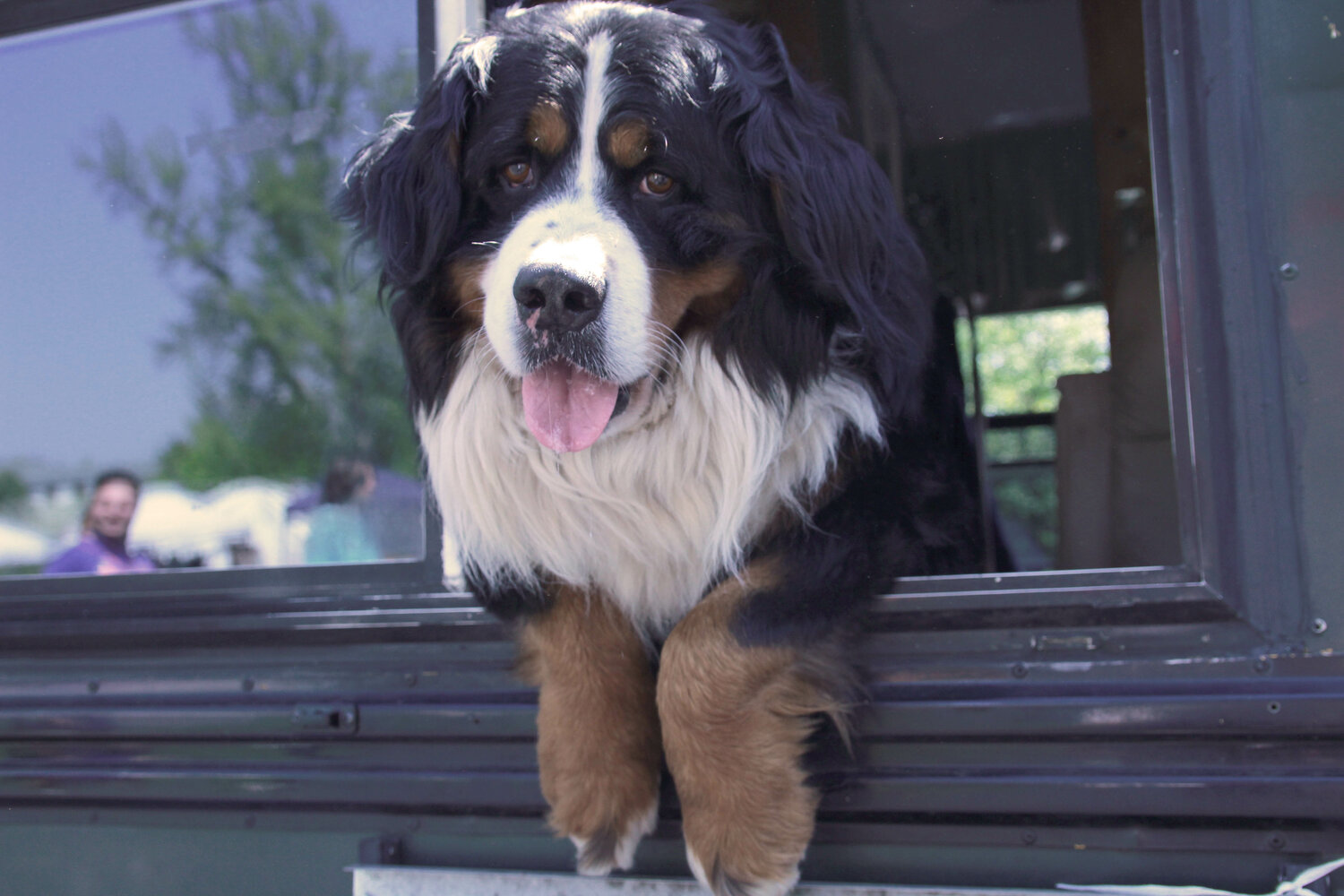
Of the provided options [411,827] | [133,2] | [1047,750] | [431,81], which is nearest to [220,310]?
[133,2]

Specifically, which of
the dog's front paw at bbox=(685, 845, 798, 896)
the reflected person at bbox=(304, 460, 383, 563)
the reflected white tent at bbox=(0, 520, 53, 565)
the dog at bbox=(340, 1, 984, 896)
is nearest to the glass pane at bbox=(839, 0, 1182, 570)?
the dog at bbox=(340, 1, 984, 896)

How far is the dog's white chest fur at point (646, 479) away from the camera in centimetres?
172

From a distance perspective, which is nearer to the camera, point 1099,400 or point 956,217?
point 1099,400

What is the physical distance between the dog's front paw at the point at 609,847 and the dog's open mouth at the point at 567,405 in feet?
1.90

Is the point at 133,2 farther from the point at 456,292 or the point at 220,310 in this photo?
the point at 220,310

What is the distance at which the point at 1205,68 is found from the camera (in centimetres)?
147

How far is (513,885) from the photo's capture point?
5.49ft

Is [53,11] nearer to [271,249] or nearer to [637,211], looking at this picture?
[637,211]

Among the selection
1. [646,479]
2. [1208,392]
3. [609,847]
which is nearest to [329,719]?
[609,847]

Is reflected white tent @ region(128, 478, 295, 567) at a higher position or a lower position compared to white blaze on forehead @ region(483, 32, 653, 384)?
lower

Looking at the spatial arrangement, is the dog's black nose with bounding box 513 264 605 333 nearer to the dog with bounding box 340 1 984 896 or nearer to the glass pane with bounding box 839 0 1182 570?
the dog with bounding box 340 1 984 896

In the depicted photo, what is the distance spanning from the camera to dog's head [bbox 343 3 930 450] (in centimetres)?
160

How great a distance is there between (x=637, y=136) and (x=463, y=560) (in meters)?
0.77

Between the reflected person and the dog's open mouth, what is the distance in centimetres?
86
